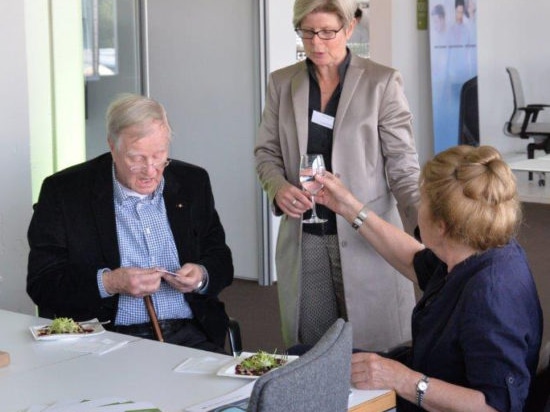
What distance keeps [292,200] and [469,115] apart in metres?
9.74

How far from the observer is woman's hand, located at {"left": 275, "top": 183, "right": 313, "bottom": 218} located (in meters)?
3.30

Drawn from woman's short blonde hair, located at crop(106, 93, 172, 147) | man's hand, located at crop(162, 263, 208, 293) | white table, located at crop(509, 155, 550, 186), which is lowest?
white table, located at crop(509, 155, 550, 186)

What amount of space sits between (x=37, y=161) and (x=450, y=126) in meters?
8.72

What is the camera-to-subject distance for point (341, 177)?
11.3 feet

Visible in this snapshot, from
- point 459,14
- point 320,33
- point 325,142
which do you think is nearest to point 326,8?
point 320,33

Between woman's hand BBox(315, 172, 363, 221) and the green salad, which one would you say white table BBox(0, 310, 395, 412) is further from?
woman's hand BBox(315, 172, 363, 221)

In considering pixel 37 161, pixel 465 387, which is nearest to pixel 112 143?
pixel 37 161

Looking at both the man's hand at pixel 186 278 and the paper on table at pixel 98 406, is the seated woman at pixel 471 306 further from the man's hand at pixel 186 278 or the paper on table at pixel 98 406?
the man's hand at pixel 186 278

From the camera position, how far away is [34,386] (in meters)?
2.31

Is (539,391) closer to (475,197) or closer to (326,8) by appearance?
(475,197)

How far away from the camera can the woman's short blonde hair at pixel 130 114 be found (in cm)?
303

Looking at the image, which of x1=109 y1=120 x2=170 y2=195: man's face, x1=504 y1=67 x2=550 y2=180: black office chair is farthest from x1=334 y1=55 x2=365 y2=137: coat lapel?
x1=504 y1=67 x2=550 y2=180: black office chair

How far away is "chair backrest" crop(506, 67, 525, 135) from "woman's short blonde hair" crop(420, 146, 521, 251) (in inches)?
417

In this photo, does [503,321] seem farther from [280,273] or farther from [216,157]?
[216,157]
